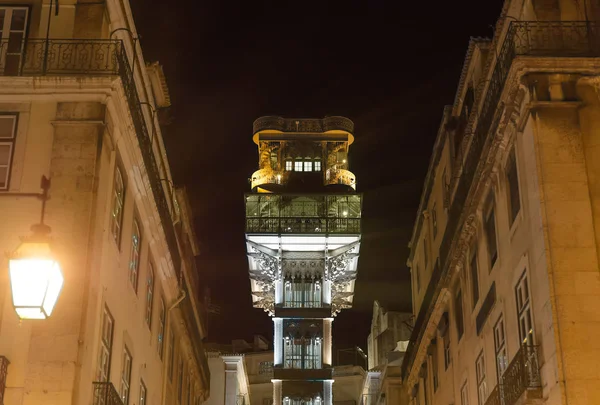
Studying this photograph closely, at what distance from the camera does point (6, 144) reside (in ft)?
62.2

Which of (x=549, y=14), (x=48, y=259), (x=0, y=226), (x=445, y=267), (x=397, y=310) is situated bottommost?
(x=48, y=259)

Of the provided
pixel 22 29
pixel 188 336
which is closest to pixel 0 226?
pixel 22 29

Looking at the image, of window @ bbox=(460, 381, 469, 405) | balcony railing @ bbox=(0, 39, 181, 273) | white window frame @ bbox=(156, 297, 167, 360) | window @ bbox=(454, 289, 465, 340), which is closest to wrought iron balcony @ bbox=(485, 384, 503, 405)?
window @ bbox=(460, 381, 469, 405)

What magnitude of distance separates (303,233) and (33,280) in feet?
143

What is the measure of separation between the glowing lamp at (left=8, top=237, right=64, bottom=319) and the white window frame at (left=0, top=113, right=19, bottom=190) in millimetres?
8559

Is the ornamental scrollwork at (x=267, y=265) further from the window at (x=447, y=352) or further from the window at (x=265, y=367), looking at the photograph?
the window at (x=447, y=352)

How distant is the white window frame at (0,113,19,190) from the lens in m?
18.6

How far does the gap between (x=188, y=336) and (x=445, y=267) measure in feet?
29.0

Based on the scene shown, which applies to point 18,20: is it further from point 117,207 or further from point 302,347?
point 302,347

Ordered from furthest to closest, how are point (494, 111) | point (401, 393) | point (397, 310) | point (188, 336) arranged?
point (397, 310) → point (401, 393) → point (188, 336) → point (494, 111)

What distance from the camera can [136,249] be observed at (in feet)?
76.2

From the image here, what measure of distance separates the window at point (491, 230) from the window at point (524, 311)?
113 inches

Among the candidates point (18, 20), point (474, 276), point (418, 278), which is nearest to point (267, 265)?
point (418, 278)

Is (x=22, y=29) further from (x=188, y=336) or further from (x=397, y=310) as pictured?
(x=397, y=310)
